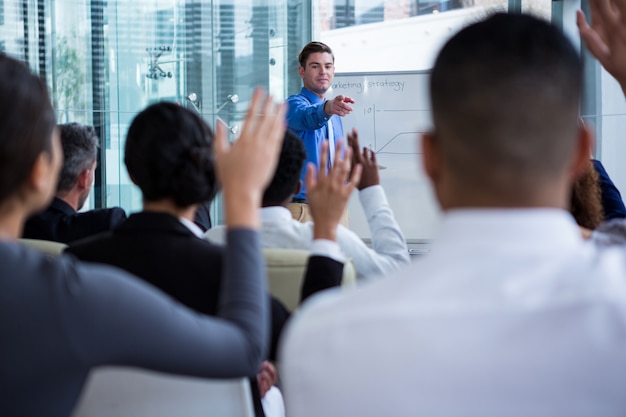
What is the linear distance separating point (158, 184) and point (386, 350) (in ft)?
2.65

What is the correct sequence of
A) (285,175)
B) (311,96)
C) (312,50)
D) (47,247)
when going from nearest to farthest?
(47,247) → (285,175) → (311,96) → (312,50)

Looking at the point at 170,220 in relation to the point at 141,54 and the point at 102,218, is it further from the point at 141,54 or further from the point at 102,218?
the point at 141,54

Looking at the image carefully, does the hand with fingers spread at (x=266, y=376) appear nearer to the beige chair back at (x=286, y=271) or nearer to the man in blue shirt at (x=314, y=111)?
the beige chair back at (x=286, y=271)

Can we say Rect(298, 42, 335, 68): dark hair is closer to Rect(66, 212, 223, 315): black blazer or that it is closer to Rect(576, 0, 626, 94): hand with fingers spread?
Rect(66, 212, 223, 315): black blazer

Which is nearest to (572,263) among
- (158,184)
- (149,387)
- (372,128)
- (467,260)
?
(467,260)

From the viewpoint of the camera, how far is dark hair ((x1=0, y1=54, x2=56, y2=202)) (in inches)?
38.0

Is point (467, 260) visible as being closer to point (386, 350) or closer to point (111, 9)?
point (386, 350)

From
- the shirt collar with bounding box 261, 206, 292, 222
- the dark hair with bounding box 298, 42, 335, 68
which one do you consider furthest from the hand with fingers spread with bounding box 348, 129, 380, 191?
the dark hair with bounding box 298, 42, 335, 68

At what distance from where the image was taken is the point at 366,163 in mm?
1985

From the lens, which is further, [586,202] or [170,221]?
[586,202]

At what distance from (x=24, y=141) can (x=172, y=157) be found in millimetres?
536

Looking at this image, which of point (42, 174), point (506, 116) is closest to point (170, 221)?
point (42, 174)

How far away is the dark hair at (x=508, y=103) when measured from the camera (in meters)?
0.83

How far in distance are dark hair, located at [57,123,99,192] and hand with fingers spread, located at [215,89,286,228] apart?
175cm
